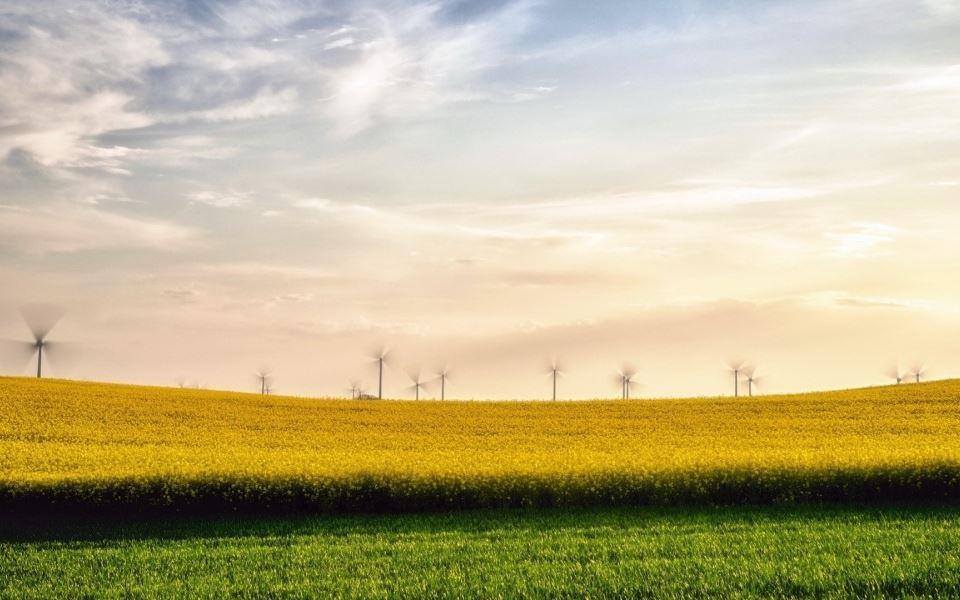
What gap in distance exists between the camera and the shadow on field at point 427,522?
1870 centimetres

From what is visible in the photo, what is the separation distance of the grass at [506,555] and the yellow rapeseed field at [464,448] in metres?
0.98

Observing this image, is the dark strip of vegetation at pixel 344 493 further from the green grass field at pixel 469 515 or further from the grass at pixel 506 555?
the grass at pixel 506 555


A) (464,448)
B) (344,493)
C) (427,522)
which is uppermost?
(464,448)

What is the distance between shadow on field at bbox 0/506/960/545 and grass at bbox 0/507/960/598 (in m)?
0.05

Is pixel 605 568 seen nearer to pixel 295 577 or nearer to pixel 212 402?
pixel 295 577

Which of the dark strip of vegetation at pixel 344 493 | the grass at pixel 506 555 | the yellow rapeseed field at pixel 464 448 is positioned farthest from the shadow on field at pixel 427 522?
the yellow rapeseed field at pixel 464 448

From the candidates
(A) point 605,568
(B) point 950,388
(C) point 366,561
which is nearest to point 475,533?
(C) point 366,561

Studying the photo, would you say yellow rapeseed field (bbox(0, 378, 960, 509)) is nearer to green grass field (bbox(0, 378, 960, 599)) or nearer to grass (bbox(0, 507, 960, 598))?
green grass field (bbox(0, 378, 960, 599))

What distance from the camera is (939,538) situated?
54.0 ft

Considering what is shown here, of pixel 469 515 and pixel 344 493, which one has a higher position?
pixel 344 493

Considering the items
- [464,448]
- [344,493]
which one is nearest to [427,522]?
[344,493]

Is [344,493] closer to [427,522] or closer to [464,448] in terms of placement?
[427,522]

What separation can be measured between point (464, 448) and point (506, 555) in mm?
16354

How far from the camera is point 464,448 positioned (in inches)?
1249
